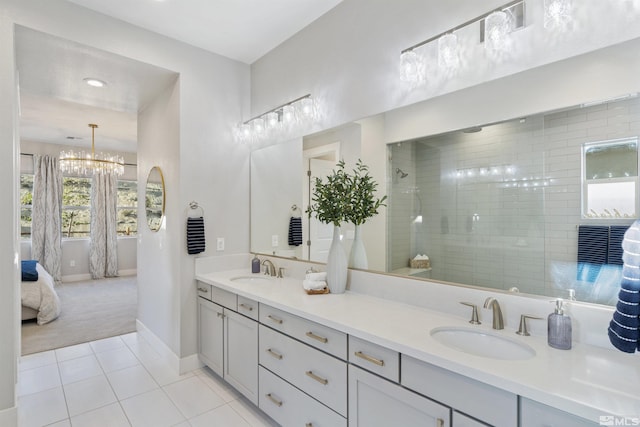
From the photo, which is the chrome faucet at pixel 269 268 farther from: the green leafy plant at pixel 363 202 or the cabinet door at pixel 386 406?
the cabinet door at pixel 386 406

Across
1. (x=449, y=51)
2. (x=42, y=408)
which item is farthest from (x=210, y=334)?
(x=449, y=51)

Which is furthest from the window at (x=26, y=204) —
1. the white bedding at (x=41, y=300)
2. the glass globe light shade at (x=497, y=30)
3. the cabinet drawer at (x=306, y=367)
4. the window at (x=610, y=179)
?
the window at (x=610, y=179)

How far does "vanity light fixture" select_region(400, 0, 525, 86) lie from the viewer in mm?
1525

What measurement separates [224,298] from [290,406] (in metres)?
0.96

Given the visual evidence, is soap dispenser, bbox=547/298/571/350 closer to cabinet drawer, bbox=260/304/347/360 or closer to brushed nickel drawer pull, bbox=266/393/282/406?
cabinet drawer, bbox=260/304/347/360

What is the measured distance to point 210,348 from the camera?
2.71m

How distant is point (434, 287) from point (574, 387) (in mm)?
827

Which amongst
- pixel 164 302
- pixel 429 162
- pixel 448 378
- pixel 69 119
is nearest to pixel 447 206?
pixel 429 162

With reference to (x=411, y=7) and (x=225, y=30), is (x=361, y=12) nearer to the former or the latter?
(x=411, y=7)

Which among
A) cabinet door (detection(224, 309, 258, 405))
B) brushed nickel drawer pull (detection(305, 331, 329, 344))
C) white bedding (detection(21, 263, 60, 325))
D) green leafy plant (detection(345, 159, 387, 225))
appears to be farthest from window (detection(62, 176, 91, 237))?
brushed nickel drawer pull (detection(305, 331, 329, 344))

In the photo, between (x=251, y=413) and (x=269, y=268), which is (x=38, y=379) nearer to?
(x=251, y=413)

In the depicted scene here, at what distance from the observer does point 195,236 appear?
9.26 ft

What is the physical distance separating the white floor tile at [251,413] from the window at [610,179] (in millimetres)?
2146

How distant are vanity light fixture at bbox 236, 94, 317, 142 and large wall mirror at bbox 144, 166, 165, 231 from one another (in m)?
0.87
